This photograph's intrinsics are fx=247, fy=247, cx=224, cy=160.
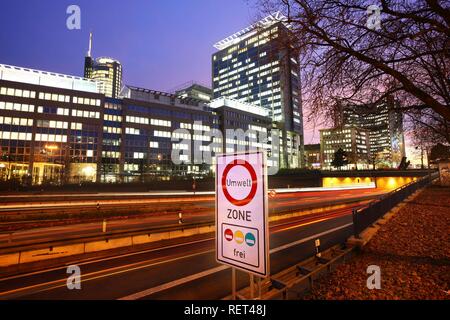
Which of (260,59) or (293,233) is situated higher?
(260,59)

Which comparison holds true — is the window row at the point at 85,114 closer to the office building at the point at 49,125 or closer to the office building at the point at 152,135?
the office building at the point at 49,125

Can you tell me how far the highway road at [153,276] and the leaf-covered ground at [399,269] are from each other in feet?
8.00

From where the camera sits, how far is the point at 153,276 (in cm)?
749

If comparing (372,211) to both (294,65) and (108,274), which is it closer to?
(294,65)

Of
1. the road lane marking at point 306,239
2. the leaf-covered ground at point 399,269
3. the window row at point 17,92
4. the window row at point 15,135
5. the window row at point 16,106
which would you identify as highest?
the window row at point 17,92

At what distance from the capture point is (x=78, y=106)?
243 feet

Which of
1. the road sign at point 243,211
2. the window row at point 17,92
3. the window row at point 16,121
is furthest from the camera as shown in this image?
the window row at point 17,92

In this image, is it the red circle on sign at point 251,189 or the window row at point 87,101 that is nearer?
the red circle on sign at point 251,189

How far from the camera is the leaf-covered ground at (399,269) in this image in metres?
4.78

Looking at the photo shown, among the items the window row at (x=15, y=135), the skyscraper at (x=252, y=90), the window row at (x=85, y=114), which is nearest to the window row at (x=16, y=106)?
the window row at (x=15, y=135)

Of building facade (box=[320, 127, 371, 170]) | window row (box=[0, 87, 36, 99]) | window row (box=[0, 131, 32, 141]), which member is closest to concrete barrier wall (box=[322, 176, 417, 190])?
building facade (box=[320, 127, 371, 170])

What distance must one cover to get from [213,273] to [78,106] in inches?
3225
